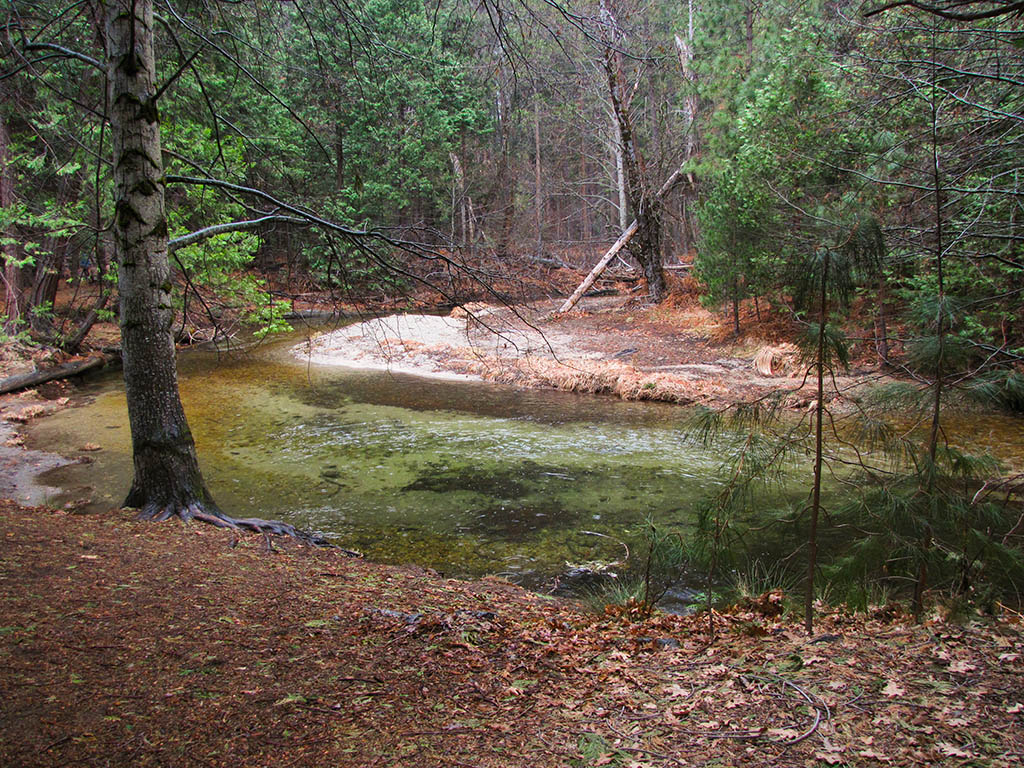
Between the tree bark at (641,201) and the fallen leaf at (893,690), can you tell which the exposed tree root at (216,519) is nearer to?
the fallen leaf at (893,690)

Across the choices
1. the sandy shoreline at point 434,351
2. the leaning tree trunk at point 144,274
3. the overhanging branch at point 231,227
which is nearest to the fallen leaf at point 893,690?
the overhanging branch at point 231,227

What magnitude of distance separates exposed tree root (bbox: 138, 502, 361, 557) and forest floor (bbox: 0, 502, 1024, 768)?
1346 mm

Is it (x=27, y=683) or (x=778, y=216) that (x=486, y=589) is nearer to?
(x=27, y=683)

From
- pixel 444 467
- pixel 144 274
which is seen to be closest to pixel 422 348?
pixel 444 467

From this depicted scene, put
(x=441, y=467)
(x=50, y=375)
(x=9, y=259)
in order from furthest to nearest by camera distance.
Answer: (x=50, y=375) < (x=9, y=259) < (x=441, y=467)

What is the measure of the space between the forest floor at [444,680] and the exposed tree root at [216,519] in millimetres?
1346

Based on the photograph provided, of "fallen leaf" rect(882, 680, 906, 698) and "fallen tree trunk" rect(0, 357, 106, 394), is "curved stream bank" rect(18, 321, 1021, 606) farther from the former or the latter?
"fallen leaf" rect(882, 680, 906, 698)

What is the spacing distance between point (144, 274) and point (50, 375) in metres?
11.3

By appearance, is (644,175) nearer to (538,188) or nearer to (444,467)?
(538,188)

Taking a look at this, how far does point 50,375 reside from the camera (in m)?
14.4

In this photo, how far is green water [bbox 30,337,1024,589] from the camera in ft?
22.7

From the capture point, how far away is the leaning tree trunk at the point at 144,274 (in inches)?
214

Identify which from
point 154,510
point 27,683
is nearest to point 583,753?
point 27,683

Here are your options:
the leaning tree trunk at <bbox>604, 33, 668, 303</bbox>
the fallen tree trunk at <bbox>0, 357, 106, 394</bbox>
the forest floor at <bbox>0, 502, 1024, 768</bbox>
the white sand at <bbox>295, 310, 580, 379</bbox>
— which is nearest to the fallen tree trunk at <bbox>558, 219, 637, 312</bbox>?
the leaning tree trunk at <bbox>604, 33, 668, 303</bbox>
